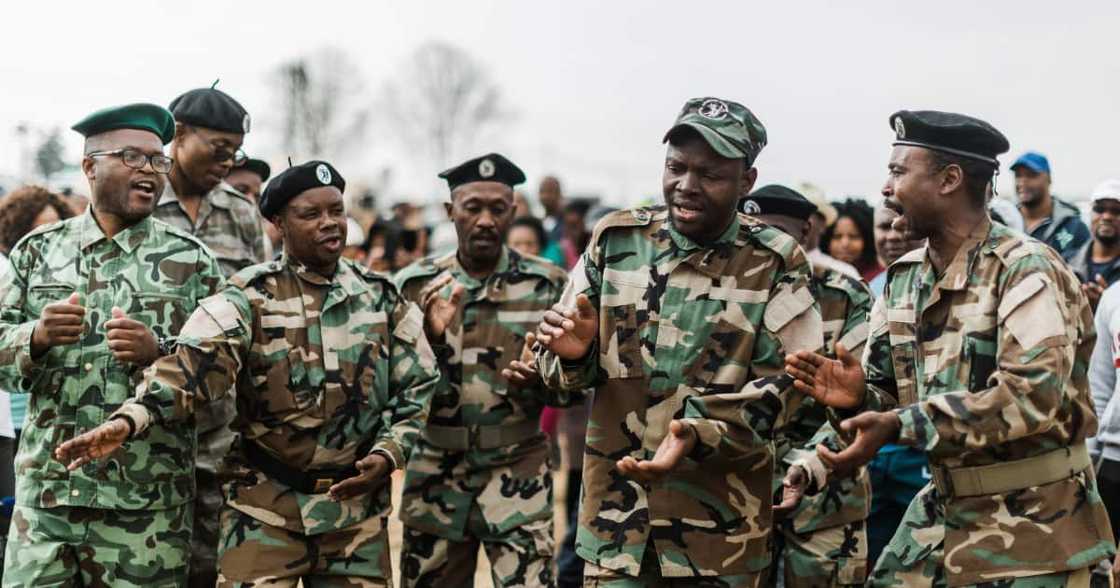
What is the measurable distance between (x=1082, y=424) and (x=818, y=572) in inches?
78.0

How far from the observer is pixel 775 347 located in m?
4.54

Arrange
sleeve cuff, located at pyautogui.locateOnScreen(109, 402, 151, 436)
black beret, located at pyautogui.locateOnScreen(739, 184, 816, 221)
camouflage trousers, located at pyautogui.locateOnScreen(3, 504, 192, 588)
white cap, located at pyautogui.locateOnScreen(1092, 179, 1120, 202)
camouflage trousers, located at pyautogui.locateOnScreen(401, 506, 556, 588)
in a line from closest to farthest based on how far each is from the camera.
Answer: sleeve cuff, located at pyautogui.locateOnScreen(109, 402, 151, 436)
camouflage trousers, located at pyautogui.locateOnScreen(3, 504, 192, 588)
camouflage trousers, located at pyautogui.locateOnScreen(401, 506, 556, 588)
black beret, located at pyautogui.locateOnScreen(739, 184, 816, 221)
white cap, located at pyautogui.locateOnScreen(1092, 179, 1120, 202)

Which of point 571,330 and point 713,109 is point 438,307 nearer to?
point 571,330

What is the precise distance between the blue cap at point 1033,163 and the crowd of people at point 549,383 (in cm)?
368

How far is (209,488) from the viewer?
6098 millimetres

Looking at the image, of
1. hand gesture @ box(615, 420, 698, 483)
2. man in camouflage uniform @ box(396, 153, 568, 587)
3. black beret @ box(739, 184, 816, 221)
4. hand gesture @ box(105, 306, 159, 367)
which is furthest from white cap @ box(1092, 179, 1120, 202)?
hand gesture @ box(105, 306, 159, 367)

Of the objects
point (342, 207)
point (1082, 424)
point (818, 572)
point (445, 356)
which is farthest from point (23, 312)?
point (1082, 424)

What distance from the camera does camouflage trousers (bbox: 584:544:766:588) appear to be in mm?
4527

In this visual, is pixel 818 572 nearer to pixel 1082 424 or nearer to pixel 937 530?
pixel 937 530

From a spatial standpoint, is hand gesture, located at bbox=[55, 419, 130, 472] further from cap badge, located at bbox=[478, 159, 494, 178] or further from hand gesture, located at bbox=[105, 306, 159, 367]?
cap badge, located at bbox=[478, 159, 494, 178]

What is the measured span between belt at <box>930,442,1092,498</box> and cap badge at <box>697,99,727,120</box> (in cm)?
152

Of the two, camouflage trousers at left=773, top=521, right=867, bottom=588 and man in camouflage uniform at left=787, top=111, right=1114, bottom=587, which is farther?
camouflage trousers at left=773, top=521, right=867, bottom=588

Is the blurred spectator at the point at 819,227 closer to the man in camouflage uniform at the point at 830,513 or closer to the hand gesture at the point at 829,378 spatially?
the man in camouflage uniform at the point at 830,513

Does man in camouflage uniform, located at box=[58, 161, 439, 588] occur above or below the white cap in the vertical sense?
below
